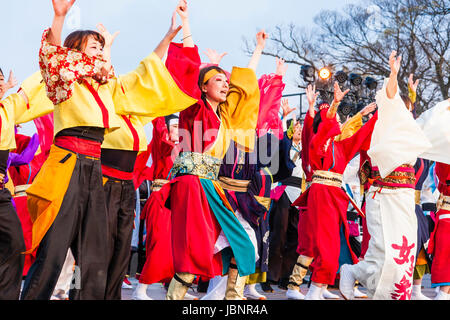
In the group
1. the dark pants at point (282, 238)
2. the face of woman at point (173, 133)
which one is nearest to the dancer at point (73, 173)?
the face of woman at point (173, 133)

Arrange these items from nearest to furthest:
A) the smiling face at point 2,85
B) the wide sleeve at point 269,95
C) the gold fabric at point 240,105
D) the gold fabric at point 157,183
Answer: the smiling face at point 2,85 < the gold fabric at point 240,105 < the wide sleeve at point 269,95 < the gold fabric at point 157,183

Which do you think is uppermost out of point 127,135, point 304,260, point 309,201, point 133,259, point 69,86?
point 69,86

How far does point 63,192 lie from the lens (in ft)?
9.84

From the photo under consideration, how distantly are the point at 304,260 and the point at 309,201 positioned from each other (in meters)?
0.65

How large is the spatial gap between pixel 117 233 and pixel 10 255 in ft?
2.08

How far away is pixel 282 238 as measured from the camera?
7.17 metres

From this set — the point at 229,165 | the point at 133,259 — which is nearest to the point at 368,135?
the point at 229,165

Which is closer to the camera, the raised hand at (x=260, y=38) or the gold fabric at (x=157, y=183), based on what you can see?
the raised hand at (x=260, y=38)

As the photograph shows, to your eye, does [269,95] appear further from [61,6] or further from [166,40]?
[61,6]

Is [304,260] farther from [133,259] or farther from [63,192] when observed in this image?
[63,192]

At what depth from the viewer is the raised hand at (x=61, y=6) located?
297cm

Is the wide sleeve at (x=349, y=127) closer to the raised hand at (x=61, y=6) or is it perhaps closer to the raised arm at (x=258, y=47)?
the raised arm at (x=258, y=47)

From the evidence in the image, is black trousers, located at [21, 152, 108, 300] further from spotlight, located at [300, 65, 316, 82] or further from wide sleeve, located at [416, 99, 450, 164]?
spotlight, located at [300, 65, 316, 82]

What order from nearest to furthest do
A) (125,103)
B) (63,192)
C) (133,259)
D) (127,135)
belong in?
(63,192) < (125,103) < (127,135) < (133,259)
